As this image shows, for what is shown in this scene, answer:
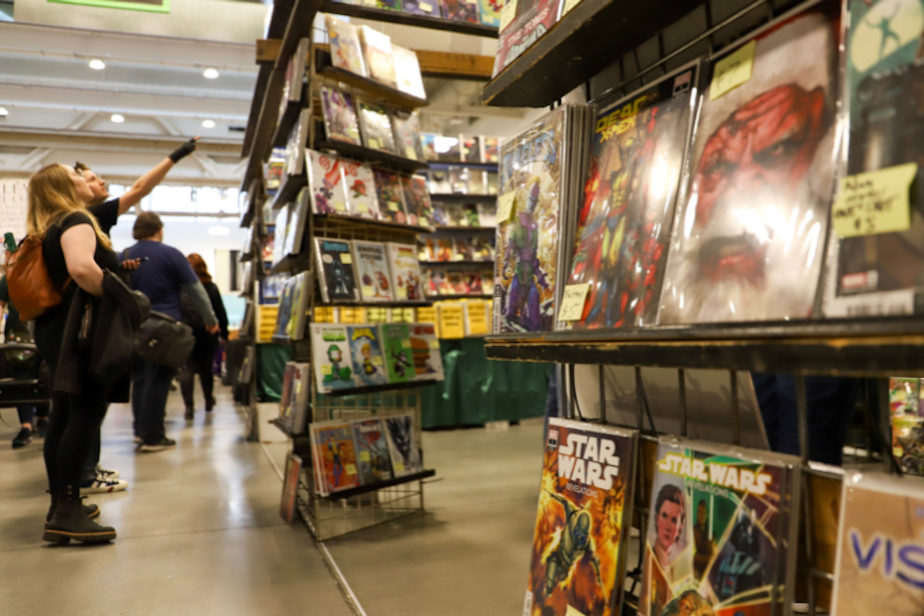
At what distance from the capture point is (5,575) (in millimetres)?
2023

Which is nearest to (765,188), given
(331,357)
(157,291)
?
(331,357)

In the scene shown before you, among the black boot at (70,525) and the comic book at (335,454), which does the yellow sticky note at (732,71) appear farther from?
the black boot at (70,525)

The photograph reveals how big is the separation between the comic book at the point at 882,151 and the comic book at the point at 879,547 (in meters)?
0.18

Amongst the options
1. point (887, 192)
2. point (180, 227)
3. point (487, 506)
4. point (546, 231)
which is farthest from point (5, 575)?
point (180, 227)

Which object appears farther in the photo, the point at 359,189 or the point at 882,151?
the point at 359,189

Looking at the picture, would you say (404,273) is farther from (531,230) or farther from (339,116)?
(531,230)

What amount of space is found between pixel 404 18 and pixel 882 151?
2.48 metres

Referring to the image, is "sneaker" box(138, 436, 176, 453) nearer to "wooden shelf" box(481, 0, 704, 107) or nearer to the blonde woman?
the blonde woman

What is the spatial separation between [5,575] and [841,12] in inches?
99.4

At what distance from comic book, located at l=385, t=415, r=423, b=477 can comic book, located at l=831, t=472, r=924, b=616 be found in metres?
2.13

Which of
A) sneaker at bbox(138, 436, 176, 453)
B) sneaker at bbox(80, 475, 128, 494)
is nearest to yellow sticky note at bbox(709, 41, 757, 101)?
sneaker at bbox(80, 475, 128, 494)

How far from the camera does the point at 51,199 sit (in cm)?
236

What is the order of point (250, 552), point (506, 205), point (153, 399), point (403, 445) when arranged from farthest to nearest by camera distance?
point (153, 399) < point (403, 445) < point (250, 552) < point (506, 205)

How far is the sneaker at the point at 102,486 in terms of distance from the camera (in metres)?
3.07
